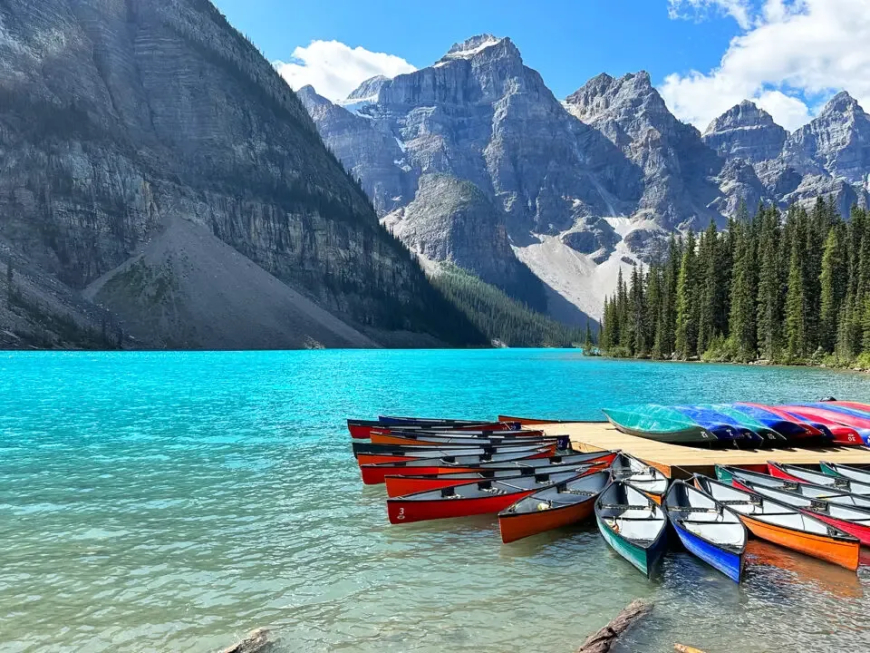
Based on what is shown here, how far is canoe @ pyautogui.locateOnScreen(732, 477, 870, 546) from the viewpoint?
46.5 feet

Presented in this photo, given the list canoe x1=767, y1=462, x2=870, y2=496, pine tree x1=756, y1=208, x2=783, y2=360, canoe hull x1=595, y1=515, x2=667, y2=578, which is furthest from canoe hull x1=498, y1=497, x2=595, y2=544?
pine tree x1=756, y1=208, x2=783, y2=360

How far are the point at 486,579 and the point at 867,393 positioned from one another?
170 feet

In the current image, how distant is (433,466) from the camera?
65.9 feet

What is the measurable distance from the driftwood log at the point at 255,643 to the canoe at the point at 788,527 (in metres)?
11.6

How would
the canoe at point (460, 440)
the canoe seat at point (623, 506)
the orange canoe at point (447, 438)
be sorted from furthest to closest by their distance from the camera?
the orange canoe at point (447, 438), the canoe at point (460, 440), the canoe seat at point (623, 506)

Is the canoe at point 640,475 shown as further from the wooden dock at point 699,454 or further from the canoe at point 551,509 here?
the canoe at point 551,509

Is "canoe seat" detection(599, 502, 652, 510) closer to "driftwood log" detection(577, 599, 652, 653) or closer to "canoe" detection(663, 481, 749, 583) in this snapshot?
"canoe" detection(663, 481, 749, 583)

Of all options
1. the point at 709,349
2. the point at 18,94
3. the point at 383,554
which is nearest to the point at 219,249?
the point at 18,94

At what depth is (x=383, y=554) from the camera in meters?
14.2

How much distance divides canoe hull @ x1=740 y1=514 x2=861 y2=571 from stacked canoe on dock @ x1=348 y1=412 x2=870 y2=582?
1.0 inches

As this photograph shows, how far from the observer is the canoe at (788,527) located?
506 inches

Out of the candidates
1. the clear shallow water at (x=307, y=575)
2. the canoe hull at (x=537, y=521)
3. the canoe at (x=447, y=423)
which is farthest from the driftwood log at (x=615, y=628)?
the canoe at (x=447, y=423)

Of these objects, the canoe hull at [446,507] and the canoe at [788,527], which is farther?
the canoe hull at [446,507]

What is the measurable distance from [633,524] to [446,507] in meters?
4.96
